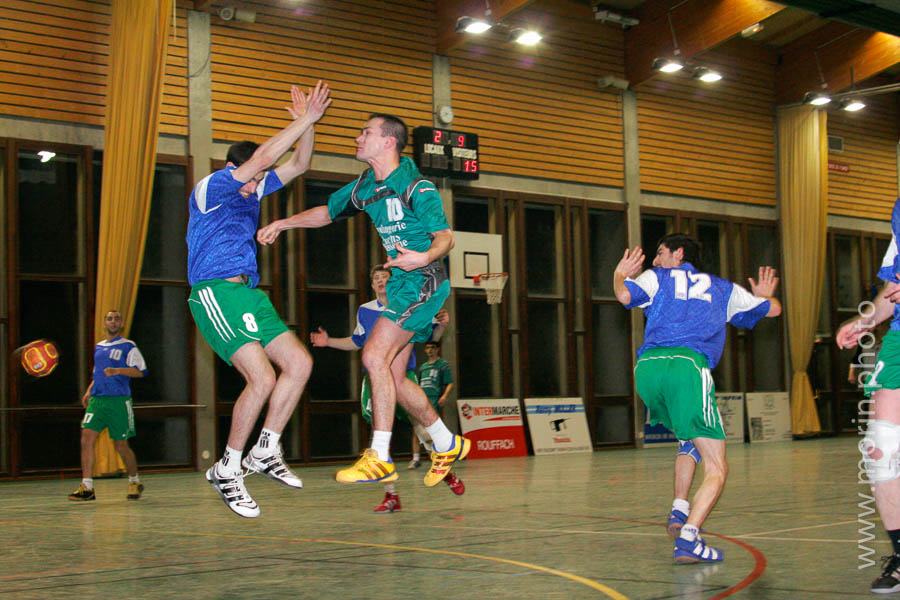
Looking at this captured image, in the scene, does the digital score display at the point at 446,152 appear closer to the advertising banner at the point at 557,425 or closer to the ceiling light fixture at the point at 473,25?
the ceiling light fixture at the point at 473,25

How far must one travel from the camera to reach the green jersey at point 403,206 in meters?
6.02

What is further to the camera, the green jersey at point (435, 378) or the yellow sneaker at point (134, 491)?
the green jersey at point (435, 378)

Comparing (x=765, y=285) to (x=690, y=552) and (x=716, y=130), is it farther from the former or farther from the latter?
(x=716, y=130)

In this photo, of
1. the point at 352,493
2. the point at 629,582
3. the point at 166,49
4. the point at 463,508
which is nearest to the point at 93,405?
the point at 352,493

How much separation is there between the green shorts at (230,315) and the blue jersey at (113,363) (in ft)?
15.6

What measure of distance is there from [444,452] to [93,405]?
5300 mm

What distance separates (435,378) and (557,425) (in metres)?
4.93

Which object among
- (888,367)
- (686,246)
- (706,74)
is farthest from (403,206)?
(706,74)

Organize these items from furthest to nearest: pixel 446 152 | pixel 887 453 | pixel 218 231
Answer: pixel 446 152 → pixel 218 231 → pixel 887 453

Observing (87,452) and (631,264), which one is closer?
(631,264)

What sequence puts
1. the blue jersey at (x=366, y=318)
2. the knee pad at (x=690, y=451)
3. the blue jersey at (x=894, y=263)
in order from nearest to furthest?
the blue jersey at (x=894, y=263), the knee pad at (x=690, y=451), the blue jersey at (x=366, y=318)

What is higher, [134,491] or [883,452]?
[883,452]

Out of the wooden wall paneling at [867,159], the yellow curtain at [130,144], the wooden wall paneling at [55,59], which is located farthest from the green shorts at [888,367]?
the wooden wall paneling at [867,159]

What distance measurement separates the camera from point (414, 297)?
20.0 feet
